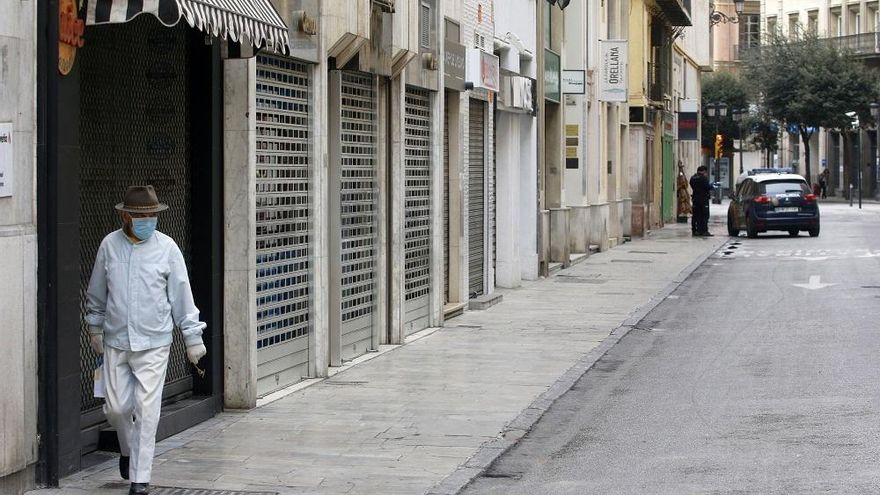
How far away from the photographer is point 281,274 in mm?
12695

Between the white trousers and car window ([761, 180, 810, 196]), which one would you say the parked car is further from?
the white trousers

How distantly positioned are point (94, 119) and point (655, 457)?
155 inches

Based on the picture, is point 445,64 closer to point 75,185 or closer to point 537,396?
point 537,396

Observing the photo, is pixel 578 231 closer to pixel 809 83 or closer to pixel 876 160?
pixel 809 83

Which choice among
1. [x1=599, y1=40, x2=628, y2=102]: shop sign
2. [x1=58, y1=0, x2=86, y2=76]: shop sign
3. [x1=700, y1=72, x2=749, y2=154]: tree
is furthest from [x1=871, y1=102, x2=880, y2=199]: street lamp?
[x1=58, y1=0, x2=86, y2=76]: shop sign

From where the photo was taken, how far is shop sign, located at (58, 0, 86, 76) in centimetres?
880

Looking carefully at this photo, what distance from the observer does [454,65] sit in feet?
62.0

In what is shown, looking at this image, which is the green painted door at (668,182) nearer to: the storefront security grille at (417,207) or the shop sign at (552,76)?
the shop sign at (552,76)

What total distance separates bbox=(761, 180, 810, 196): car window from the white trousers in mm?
32770

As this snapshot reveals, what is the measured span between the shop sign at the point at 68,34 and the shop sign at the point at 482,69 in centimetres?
1112

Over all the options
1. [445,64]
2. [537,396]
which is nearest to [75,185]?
[537,396]

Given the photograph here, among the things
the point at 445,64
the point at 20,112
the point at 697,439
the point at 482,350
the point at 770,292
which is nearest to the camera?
the point at 20,112

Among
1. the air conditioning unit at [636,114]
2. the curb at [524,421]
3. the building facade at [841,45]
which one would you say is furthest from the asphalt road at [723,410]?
the building facade at [841,45]

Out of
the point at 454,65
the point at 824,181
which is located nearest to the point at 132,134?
the point at 454,65
